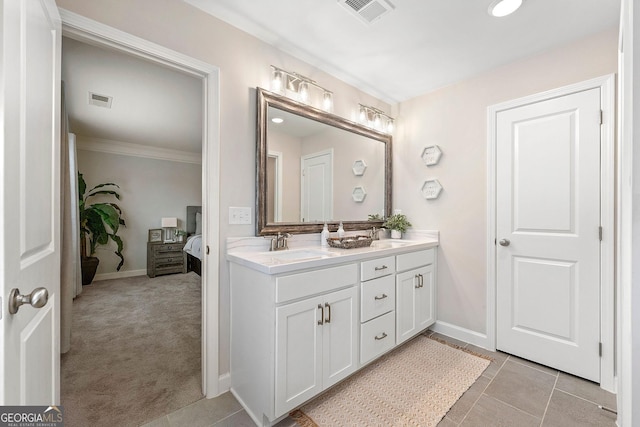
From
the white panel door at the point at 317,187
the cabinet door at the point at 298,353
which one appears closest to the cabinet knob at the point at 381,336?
the cabinet door at the point at 298,353

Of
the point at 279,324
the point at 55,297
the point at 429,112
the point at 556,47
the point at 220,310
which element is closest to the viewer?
the point at 55,297

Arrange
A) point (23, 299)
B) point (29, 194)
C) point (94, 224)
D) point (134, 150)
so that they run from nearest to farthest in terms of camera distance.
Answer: point (23, 299) → point (29, 194) → point (94, 224) → point (134, 150)

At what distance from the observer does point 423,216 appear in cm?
275

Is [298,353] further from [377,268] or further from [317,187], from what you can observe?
[317,187]

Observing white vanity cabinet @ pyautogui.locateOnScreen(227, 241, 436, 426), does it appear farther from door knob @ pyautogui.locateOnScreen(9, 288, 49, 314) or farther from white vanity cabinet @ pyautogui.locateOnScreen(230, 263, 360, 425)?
door knob @ pyautogui.locateOnScreen(9, 288, 49, 314)

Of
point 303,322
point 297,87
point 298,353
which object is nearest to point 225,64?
point 297,87

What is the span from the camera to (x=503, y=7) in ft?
5.37

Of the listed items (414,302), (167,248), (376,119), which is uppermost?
(376,119)

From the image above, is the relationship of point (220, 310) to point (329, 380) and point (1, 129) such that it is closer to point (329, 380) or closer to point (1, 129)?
point (329, 380)

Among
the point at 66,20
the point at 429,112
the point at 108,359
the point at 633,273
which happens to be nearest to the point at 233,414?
the point at 108,359

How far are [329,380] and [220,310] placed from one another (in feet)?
2.68

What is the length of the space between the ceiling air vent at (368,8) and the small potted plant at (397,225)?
179 centimetres

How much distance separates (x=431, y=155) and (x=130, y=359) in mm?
3248

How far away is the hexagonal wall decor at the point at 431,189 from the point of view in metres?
2.61
